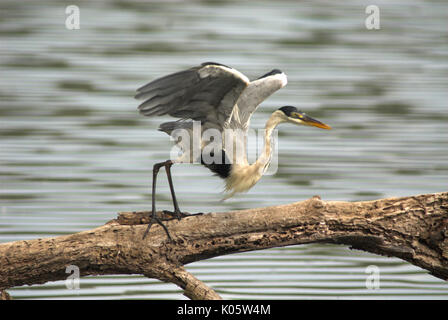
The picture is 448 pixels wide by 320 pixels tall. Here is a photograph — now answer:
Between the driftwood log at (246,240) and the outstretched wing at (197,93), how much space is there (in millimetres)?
912

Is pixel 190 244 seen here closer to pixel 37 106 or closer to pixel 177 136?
pixel 177 136

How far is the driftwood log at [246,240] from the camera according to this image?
4.36 metres

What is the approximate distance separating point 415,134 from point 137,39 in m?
6.37

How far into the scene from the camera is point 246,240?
4.41 metres

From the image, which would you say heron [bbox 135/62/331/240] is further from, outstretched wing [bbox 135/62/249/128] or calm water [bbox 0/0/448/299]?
calm water [bbox 0/0/448/299]

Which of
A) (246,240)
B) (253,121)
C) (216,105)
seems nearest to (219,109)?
(216,105)

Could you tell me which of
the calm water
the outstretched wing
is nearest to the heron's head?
the outstretched wing

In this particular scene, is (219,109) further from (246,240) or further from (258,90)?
(246,240)

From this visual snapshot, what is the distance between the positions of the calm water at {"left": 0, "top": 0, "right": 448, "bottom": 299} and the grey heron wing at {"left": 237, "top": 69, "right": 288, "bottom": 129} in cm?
209

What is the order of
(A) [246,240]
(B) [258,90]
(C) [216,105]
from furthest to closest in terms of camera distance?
(C) [216,105] → (B) [258,90] → (A) [246,240]

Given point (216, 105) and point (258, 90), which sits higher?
point (258, 90)

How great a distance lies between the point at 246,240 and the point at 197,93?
1.13 m

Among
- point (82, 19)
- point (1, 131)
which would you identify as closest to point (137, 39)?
point (82, 19)

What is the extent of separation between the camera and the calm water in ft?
23.5
